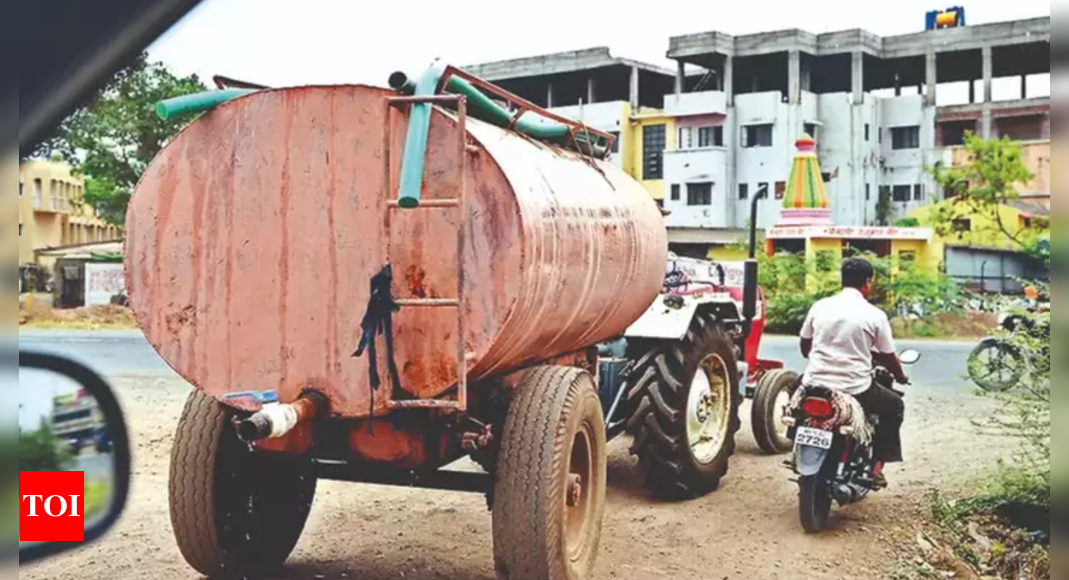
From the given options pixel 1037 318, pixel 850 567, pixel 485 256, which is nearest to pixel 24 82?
pixel 485 256

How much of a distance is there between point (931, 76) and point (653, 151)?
11498mm

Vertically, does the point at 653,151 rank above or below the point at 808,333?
above

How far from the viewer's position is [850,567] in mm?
6316

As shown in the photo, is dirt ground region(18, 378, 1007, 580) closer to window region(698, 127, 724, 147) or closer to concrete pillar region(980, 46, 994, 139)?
window region(698, 127, 724, 147)

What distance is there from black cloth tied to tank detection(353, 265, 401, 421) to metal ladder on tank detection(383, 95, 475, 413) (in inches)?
2.1

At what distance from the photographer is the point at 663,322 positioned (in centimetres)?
798

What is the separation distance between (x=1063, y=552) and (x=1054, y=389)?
0.52 meters

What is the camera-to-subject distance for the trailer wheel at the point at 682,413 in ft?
24.7

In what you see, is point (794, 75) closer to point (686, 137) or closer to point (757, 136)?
point (757, 136)

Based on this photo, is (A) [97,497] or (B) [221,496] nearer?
(A) [97,497]

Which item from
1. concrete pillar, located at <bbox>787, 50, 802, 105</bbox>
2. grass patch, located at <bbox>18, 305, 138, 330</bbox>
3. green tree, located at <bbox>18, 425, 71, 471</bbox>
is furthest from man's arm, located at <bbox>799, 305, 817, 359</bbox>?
concrete pillar, located at <bbox>787, 50, 802, 105</bbox>

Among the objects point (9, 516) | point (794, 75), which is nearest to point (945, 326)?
point (794, 75)

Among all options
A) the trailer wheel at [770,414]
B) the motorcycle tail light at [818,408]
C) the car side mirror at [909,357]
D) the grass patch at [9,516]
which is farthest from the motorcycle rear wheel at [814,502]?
the grass patch at [9,516]

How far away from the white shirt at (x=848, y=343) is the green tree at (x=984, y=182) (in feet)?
A: 86.0
